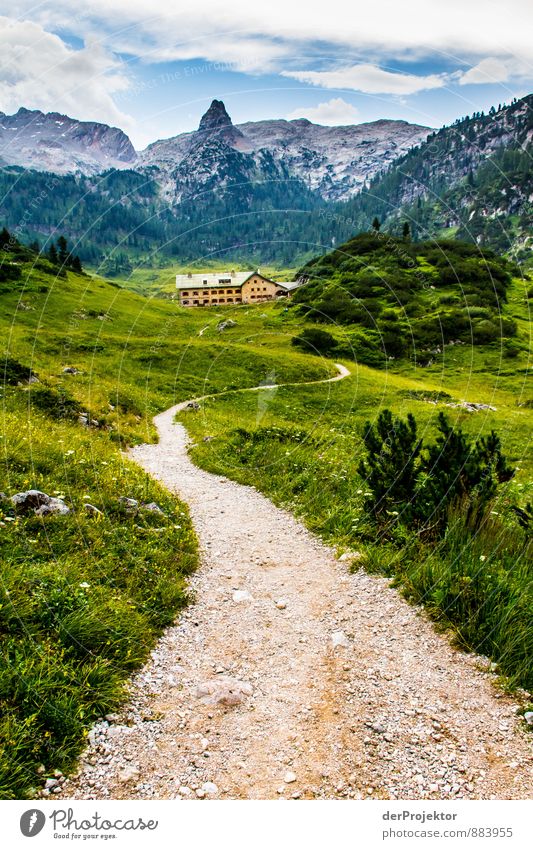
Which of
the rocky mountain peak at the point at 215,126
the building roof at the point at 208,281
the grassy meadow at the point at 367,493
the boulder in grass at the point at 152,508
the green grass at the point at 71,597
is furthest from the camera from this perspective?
the building roof at the point at 208,281

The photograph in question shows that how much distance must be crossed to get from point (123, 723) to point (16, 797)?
46.7 inches

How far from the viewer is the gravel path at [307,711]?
14.8 ft

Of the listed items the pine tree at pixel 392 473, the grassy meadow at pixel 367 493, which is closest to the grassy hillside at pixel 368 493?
the grassy meadow at pixel 367 493

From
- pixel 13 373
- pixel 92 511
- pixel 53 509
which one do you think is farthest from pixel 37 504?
pixel 13 373

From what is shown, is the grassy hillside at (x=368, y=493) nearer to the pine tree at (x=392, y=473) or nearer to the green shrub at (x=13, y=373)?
the pine tree at (x=392, y=473)

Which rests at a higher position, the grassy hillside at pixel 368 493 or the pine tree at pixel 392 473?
the pine tree at pixel 392 473

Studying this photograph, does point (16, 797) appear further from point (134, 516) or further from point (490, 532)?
point (490, 532)

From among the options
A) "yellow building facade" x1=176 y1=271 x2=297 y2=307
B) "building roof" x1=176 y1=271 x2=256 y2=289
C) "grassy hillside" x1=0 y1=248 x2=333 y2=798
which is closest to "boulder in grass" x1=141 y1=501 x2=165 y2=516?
"grassy hillside" x1=0 y1=248 x2=333 y2=798

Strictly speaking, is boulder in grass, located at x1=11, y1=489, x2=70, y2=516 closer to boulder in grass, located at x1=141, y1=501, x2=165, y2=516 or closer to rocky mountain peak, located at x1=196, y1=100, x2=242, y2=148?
boulder in grass, located at x1=141, y1=501, x2=165, y2=516

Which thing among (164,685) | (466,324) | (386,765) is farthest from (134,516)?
(466,324)

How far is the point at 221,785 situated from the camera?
178 inches

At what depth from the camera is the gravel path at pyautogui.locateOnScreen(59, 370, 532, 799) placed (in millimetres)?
4512

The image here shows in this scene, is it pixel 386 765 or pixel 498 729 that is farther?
pixel 498 729
